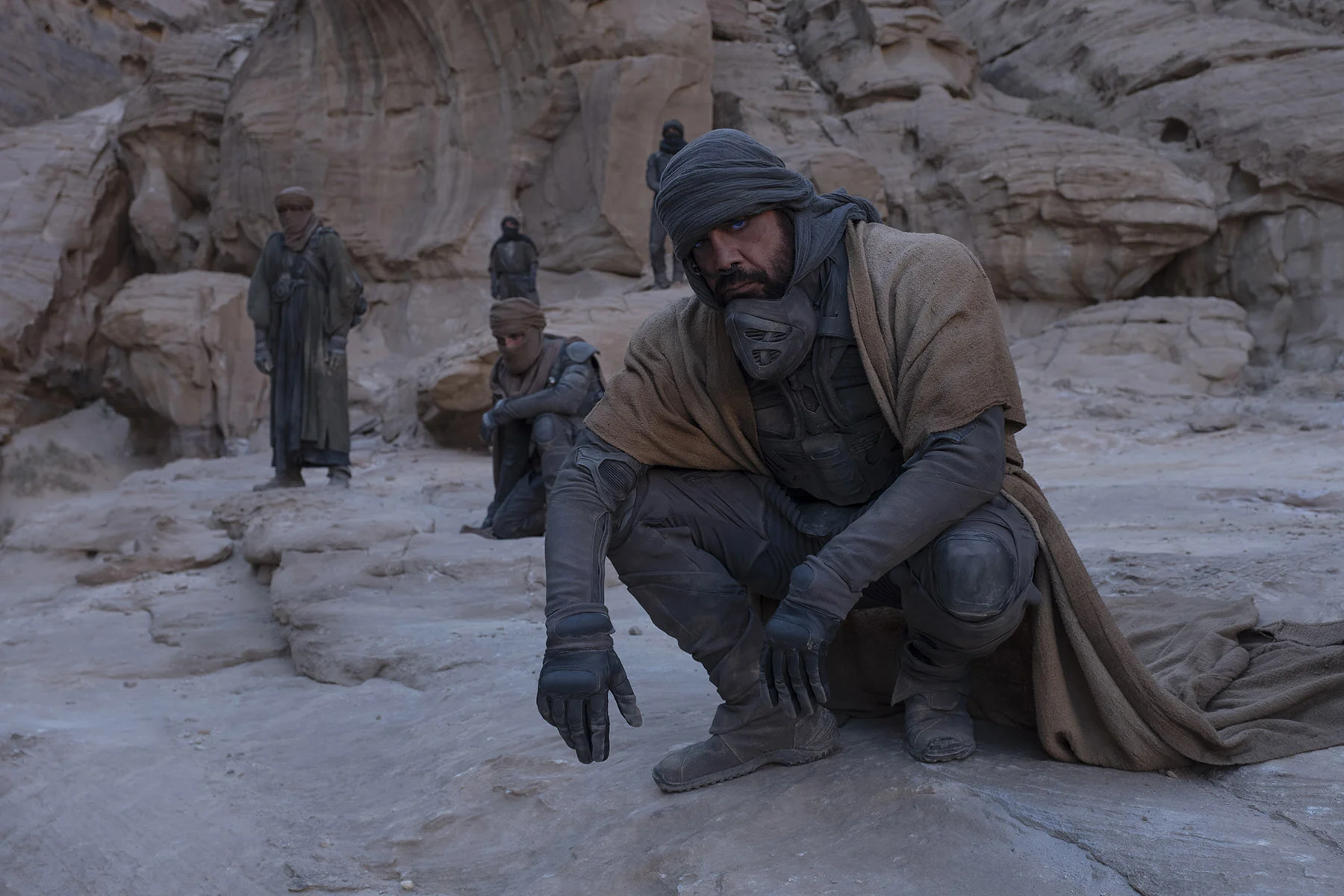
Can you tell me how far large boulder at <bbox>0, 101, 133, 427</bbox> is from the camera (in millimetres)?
15398

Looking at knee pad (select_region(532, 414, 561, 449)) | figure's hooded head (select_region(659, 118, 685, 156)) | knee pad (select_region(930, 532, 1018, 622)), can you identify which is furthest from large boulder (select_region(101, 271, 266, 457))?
knee pad (select_region(930, 532, 1018, 622))

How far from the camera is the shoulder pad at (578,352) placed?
235 inches

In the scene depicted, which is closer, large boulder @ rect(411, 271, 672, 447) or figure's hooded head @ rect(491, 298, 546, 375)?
figure's hooded head @ rect(491, 298, 546, 375)

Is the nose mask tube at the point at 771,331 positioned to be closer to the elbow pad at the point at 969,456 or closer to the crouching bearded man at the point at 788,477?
the crouching bearded man at the point at 788,477

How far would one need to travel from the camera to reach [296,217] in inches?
279

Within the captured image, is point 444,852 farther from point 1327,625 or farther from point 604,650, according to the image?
point 1327,625

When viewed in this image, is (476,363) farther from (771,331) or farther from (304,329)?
(771,331)

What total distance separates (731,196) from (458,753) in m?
1.54

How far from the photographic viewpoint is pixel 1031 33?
17.1m

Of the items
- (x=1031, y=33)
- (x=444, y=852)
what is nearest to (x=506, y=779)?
(x=444, y=852)

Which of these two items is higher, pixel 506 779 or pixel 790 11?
pixel 790 11

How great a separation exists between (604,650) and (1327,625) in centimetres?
171

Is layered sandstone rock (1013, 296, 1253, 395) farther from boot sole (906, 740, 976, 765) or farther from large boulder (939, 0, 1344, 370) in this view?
boot sole (906, 740, 976, 765)

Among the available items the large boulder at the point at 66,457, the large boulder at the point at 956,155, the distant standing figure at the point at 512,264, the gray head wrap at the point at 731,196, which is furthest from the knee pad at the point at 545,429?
the large boulder at the point at 66,457
